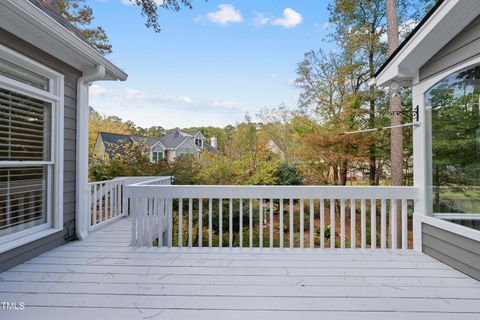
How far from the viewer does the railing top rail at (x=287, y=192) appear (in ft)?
10.6

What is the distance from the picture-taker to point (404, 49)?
310cm

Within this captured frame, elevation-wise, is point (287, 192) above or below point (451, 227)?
above

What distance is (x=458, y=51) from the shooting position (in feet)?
8.55

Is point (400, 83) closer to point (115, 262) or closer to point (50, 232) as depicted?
point (115, 262)

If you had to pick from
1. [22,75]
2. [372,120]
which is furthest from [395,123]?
[22,75]

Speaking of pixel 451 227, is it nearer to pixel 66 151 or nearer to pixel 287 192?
pixel 287 192

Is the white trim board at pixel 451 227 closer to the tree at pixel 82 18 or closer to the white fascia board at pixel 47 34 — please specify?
the white fascia board at pixel 47 34

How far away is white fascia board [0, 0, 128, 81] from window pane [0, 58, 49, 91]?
302mm

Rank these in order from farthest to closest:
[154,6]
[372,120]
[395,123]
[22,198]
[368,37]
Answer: [372,120] → [368,37] → [395,123] → [154,6] → [22,198]

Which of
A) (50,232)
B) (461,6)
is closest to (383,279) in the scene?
(461,6)

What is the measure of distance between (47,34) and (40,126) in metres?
1.08

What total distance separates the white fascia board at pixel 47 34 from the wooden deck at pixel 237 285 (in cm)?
234

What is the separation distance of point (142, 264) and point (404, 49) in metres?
3.85

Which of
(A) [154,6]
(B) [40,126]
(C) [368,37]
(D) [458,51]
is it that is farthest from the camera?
(C) [368,37]
